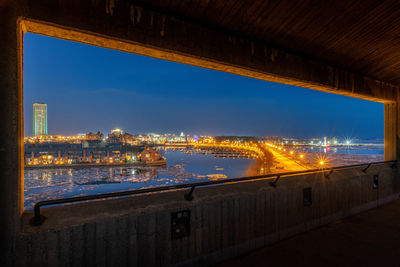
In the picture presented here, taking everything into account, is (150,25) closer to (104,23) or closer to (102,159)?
(104,23)

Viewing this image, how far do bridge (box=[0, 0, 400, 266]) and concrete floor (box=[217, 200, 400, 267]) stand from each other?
0.09 m

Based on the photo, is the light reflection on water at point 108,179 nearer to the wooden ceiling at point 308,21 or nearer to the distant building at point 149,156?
the distant building at point 149,156

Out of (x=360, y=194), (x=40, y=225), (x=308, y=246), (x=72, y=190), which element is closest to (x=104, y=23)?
(x=40, y=225)

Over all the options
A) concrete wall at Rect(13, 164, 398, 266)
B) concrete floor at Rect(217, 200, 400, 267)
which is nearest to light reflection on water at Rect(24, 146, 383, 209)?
concrete wall at Rect(13, 164, 398, 266)

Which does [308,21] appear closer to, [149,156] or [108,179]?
[108,179]

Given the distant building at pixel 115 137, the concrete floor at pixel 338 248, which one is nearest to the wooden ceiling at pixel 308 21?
the concrete floor at pixel 338 248

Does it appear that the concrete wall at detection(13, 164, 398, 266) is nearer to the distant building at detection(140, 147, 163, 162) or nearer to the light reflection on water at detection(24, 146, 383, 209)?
the light reflection on water at detection(24, 146, 383, 209)

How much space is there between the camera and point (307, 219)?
4.63 m

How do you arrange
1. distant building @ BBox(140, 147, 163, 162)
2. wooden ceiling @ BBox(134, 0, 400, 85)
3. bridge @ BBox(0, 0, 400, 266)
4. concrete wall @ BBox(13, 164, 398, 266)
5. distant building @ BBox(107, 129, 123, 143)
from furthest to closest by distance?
1. distant building @ BBox(107, 129, 123, 143)
2. distant building @ BBox(140, 147, 163, 162)
3. wooden ceiling @ BBox(134, 0, 400, 85)
4. concrete wall @ BBox(13, 164, 398, 266)
5. bridge @ BBox(0, 0, 400, 266)

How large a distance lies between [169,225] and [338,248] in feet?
10.7

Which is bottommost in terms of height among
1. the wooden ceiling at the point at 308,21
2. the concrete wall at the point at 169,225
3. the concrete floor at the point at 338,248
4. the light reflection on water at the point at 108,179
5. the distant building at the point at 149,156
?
the light reflection on water at the point at 108,179

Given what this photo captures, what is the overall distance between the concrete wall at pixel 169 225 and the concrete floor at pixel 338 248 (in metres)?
0.19

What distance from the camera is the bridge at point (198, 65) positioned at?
87.3 inches

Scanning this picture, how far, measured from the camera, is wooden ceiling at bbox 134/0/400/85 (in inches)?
121
